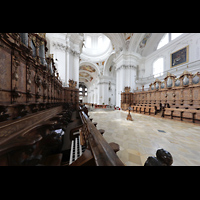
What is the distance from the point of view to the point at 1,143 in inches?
27.1

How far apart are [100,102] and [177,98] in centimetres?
1335

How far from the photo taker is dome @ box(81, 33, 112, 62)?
57.7ft

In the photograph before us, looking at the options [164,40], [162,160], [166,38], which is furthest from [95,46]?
[162,160]

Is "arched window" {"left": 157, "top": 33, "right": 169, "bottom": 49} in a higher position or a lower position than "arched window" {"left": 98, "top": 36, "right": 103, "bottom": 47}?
lower

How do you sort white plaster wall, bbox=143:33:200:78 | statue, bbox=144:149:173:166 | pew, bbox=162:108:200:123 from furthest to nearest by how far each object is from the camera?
1. white plaster wall, bbox=143:33:200:78
2. pew, bbox=162:108:200:123
3. statue, bbox=144:149:173:166

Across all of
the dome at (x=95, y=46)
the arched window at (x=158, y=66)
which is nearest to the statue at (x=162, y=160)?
the arched window at (x=158, y=66)

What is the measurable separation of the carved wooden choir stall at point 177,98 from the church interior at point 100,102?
1.6 inches

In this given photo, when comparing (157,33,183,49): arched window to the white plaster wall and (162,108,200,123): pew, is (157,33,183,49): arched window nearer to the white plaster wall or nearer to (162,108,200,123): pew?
the white plaster wall

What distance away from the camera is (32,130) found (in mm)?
1154

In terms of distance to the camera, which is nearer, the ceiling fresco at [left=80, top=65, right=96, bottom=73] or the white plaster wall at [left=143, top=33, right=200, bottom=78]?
the white plaster wall at [left=143, top=33, right=200, bottom=78]

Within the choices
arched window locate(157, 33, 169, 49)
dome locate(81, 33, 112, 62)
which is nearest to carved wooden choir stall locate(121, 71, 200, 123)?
arched window locate(157, 33, 169, 49)

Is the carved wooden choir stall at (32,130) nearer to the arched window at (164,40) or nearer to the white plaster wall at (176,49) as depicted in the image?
the white plaster wall at (176,49)

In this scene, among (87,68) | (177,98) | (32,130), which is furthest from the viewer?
(87,68)

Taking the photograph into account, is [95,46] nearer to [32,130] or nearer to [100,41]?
[100,41]
